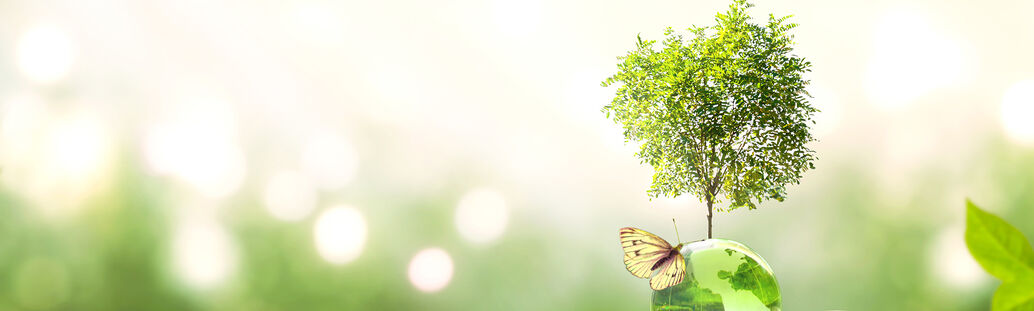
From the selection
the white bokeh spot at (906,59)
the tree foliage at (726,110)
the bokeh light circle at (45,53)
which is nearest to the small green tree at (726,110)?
the tree foliage at (726,110)

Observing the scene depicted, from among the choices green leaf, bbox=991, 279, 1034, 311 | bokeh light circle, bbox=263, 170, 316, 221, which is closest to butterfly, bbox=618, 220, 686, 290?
green leaf, bbox=991, 279, 1034, 311

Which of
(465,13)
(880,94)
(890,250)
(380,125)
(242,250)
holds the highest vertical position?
(465,13)

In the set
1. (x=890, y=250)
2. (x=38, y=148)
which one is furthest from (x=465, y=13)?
(x=890, y=250)

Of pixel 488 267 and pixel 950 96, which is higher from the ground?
pixel 950 96

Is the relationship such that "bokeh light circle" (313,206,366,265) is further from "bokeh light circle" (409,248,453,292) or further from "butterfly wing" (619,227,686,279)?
"butterfly wing" (619,227,686,279)

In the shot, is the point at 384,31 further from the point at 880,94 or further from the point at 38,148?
the point at 880,94

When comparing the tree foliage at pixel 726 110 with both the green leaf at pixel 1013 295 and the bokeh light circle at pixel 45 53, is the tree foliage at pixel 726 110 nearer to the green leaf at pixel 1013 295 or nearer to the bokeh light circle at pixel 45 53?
the green leaf at pixel 1013 295
